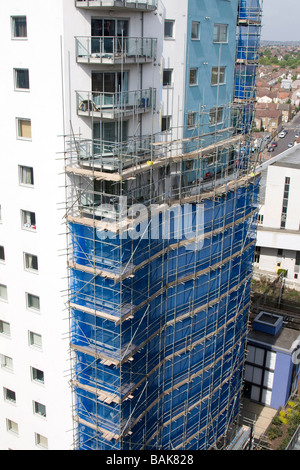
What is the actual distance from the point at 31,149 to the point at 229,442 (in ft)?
67.7

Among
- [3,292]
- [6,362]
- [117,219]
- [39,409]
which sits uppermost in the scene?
[117,219]

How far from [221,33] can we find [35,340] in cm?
1701

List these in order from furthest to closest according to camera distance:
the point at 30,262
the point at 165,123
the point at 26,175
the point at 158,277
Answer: the point at 165,123 → the point at 158,277 → the point at 30,262 → the point at 26,175

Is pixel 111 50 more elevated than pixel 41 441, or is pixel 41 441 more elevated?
pixel 111 50

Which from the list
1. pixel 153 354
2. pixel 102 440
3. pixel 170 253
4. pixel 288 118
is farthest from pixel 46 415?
pixel 288 118

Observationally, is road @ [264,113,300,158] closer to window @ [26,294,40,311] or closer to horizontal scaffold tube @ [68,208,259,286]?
horizontal scaffold tube @ [68,208,259,286]

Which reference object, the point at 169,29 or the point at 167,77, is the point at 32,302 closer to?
the point at 167,77

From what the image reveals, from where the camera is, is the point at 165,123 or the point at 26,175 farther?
the point at 165,123

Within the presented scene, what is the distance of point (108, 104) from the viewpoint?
19.0 m

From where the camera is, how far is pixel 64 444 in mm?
22156

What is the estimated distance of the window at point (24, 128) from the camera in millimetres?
A: 19219
